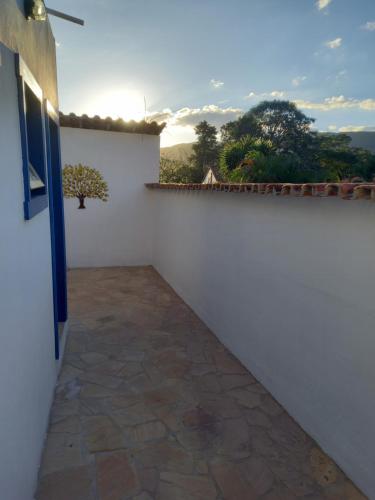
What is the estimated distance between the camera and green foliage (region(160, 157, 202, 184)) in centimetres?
3181

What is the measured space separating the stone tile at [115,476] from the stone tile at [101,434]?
107 millimetres

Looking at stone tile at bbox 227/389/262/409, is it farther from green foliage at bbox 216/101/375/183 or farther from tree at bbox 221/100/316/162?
tree at bbox 221/100/316/162

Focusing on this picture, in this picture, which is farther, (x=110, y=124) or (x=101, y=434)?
(x=110, y=124)

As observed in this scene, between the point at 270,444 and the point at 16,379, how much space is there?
241 cm

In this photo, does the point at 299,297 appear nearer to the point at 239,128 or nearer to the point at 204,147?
the point at 204,147

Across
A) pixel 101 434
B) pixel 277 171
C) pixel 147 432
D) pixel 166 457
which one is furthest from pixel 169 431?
pixel 277 171

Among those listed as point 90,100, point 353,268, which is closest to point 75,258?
point 90,100

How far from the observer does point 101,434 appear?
10.3ft

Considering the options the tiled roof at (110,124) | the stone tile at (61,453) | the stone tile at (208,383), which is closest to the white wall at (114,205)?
the tiled roof at (110,124)

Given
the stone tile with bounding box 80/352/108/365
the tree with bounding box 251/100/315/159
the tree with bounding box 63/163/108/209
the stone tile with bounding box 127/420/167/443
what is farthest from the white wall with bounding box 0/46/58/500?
the tree with bounding box 251/100/315/159

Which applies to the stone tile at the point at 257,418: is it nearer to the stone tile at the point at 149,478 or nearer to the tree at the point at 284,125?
the stone tile at the point at 149,478

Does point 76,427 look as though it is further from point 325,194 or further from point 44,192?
point 325,194

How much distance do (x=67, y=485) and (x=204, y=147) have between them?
125ft

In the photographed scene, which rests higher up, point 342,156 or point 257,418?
point 342,156
